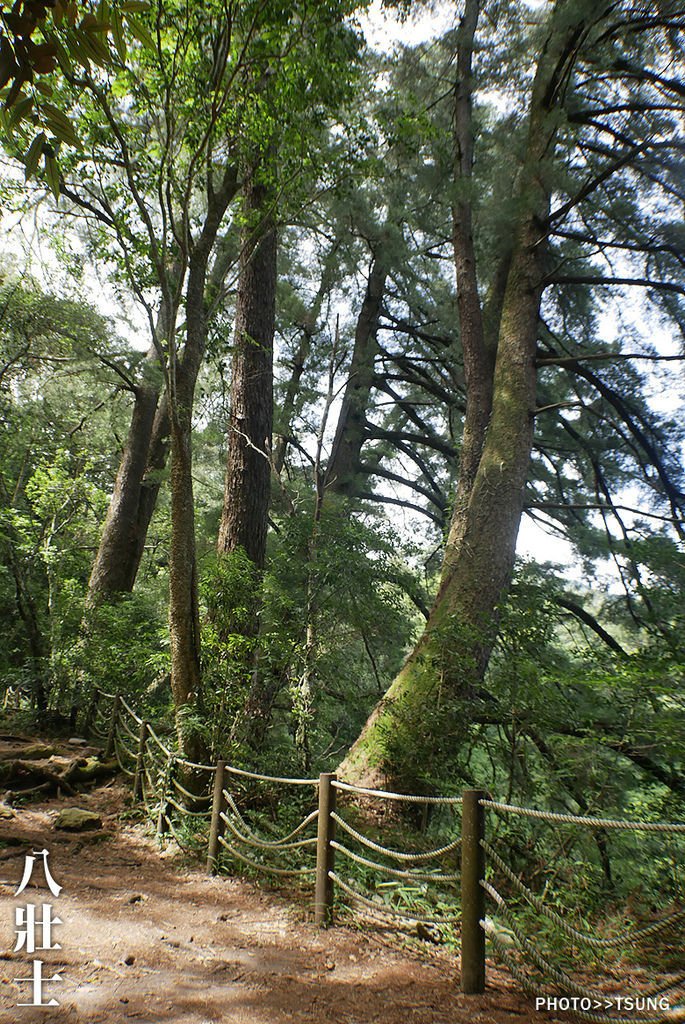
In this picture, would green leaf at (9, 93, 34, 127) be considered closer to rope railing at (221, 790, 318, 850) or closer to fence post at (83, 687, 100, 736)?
rope railing at (221, 790, 318, 850)

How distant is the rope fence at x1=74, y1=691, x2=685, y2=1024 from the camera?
242cm

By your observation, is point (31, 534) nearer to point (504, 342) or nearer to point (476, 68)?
point (504, 342)

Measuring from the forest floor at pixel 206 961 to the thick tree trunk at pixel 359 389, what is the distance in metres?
6.94

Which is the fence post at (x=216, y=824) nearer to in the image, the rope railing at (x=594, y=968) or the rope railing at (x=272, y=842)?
the rope railing at (x=272, y=842)

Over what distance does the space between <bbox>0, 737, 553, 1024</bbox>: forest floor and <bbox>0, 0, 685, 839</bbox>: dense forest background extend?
122cm

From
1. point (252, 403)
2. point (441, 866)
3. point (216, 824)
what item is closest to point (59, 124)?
point (216, 824)

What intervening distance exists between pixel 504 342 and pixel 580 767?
486 centimetres

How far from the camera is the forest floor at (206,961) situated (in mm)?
2498

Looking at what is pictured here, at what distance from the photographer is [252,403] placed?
753 cm

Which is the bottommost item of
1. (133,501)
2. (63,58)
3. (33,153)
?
(33,153)

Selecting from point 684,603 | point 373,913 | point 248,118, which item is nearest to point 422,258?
point 248,118

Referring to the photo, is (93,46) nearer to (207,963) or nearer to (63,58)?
(63,58)

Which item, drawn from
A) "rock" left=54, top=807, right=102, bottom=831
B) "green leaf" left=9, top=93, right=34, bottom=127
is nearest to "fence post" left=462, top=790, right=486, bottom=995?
"green leaf" left=9, top=93, right=34, bottom=127

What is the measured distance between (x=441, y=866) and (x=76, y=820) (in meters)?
3.13
